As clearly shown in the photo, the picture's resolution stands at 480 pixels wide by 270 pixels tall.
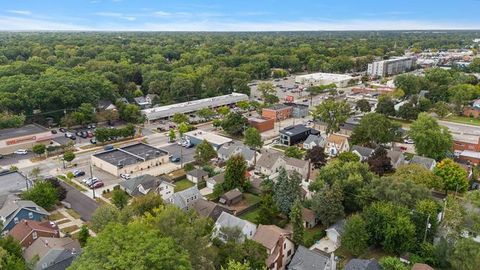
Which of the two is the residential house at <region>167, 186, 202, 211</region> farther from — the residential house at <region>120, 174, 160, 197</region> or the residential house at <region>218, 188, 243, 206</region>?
the residential house at <region>120, 174, 160, 197</region>

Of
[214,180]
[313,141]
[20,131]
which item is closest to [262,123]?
[313,141]

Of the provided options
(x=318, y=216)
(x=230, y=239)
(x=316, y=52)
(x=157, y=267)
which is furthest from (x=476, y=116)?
(x=316, y=52)

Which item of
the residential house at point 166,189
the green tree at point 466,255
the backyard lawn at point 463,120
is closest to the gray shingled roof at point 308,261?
the green tree at point 466,255

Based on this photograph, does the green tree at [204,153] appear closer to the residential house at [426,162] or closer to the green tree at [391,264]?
the residential house at [426,162]

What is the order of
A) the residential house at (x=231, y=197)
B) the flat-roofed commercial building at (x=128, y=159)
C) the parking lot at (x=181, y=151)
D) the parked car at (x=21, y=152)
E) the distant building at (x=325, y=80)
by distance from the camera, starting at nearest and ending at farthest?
the residential house at (x=231, y=197), the flat-roofed commercial building at (x=128, y=159), the parking lot at (x=181, y=151), the parked car at (x=21, y=152), the distant building at (x=325, y=80)

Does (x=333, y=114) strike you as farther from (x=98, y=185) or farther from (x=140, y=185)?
(x=98, y=185)

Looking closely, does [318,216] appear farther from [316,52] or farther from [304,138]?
[316,52]
